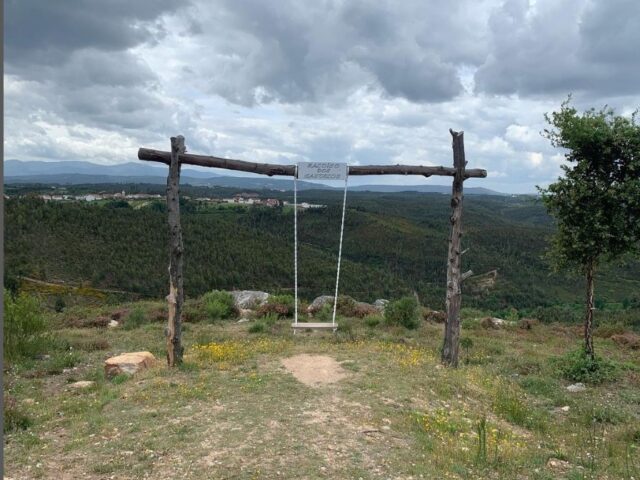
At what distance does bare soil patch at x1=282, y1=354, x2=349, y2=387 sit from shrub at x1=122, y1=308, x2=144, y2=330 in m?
7.86

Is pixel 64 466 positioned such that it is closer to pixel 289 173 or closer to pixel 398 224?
pixel 289 173

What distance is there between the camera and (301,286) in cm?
4138

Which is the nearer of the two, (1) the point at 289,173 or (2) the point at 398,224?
(1) the point at 289,173

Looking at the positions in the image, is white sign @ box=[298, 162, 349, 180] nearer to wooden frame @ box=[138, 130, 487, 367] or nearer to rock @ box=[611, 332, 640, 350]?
wooden frame @ box=[138, 130, 487, 367]

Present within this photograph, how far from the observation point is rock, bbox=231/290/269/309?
65.9 feet

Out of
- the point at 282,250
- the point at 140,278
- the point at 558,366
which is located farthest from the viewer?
the point at 282,250

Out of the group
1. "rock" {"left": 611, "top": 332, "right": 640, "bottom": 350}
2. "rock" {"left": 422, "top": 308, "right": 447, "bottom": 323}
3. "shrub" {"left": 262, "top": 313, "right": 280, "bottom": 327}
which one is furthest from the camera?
"rock" {"left": 422, "top": 308, "right": 447, "bottom": 323}

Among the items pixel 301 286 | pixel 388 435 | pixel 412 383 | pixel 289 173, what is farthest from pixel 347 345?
pixel 301 286

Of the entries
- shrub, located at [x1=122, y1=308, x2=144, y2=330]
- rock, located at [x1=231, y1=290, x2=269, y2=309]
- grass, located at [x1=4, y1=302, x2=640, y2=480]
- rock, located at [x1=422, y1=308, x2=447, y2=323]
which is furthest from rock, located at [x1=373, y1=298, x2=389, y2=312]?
shrub, located at [x1=122, y1=308, x2=144, y2=330]

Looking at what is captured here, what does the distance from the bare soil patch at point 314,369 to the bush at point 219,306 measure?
7.69m

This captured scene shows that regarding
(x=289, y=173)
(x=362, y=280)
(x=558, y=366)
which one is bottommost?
(x=362, y=280)

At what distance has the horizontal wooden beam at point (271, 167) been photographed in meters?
10.1

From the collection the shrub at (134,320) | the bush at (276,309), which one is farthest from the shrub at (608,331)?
the shrub at (134,320)

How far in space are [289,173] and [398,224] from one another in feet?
260
